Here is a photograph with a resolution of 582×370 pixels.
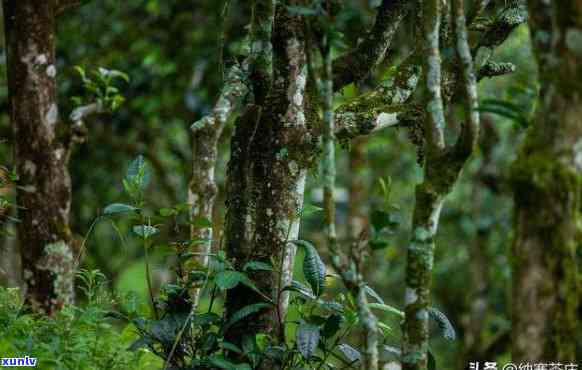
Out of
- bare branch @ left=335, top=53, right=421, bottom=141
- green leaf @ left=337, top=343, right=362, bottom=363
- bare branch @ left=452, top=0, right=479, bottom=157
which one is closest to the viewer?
bare branch @ left=452, top=0, right=479, bottom=157

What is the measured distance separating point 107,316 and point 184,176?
5.48m

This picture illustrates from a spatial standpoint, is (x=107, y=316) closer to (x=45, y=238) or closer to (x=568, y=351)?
(x=45, y=238)

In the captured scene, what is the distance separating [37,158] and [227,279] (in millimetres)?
1436

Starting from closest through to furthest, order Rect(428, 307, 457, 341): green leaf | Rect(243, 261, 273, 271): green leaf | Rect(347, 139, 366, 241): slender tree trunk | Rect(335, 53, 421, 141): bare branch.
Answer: Rect(243, 261, 273, 271): green leaf, Rect(428, 307, 457, 341): green leaf, Rect(335, 53, 421, 141): bare branch, Rect(347, 139, 366, 241): slender tree trunk

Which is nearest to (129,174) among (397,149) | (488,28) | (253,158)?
(253,158)

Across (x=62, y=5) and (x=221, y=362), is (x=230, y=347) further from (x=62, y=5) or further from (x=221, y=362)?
(x=62, y=5)

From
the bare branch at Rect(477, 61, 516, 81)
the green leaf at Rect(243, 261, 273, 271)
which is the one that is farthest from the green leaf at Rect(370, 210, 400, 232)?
the bare branch at Rect(477, 61, 516, 81)

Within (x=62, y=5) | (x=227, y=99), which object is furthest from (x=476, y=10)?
(x=62, y=5)

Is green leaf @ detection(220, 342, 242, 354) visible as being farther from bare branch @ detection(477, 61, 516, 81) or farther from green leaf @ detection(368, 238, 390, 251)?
bare branch @ detection(477, 61, 516, 81)

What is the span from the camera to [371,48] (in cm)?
381

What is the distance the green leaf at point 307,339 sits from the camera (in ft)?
10.2

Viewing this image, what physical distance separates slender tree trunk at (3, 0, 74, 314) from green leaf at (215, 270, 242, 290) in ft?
3.84

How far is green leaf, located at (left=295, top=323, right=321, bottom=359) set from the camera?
3.11 m

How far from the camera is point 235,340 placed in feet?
11.3
